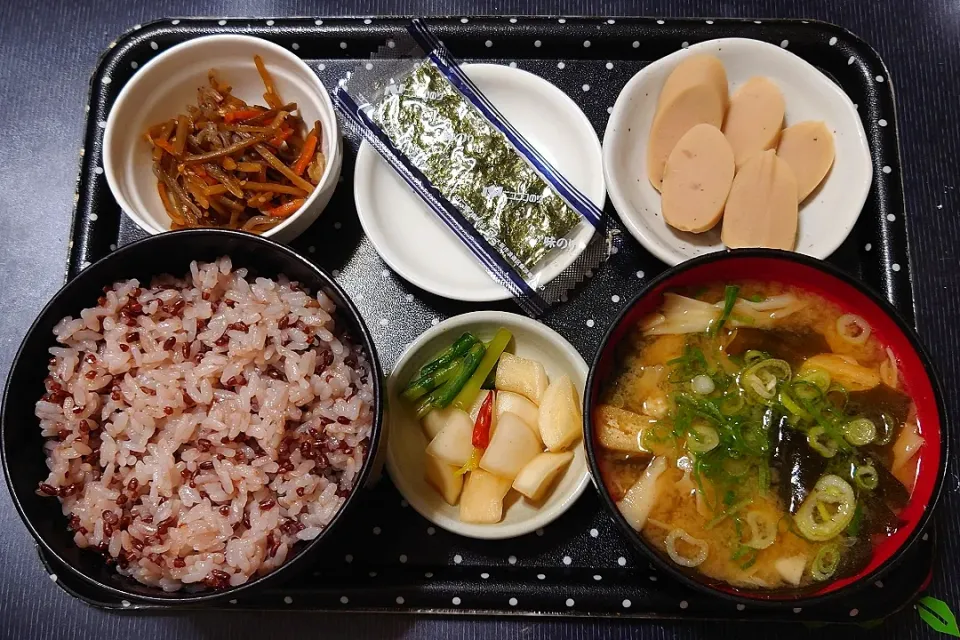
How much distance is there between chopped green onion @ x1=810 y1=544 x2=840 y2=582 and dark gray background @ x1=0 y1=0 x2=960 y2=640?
1.49ft

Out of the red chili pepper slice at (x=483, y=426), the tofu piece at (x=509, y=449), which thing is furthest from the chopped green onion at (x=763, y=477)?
the red chili pepper slice at (x=483, y=426)

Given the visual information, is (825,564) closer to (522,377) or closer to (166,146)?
(522,377)

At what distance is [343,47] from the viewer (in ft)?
7.27

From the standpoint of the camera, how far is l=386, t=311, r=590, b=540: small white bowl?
1.78 metres

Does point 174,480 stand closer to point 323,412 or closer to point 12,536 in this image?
point 323,412

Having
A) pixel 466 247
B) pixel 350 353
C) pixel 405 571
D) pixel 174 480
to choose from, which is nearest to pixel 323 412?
pixel 350 353

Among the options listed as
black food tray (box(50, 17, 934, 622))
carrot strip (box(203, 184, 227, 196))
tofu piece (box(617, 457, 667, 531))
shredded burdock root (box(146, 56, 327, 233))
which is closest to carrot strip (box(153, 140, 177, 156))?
shredded burdock root (box(146, 56, 327, 233))

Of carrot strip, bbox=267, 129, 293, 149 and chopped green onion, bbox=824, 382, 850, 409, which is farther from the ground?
carrot strip, bbox=267, 129, 293, 149

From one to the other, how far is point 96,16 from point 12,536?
1.72m

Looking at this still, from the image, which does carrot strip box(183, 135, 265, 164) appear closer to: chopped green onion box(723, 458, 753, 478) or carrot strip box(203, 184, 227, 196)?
carrot strip box(203, 184, 227, 196)

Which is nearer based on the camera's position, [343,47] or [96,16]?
[343,47]

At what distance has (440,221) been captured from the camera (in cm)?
212

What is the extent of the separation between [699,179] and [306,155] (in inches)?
43.8

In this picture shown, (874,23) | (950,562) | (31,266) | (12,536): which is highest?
(874,23)
